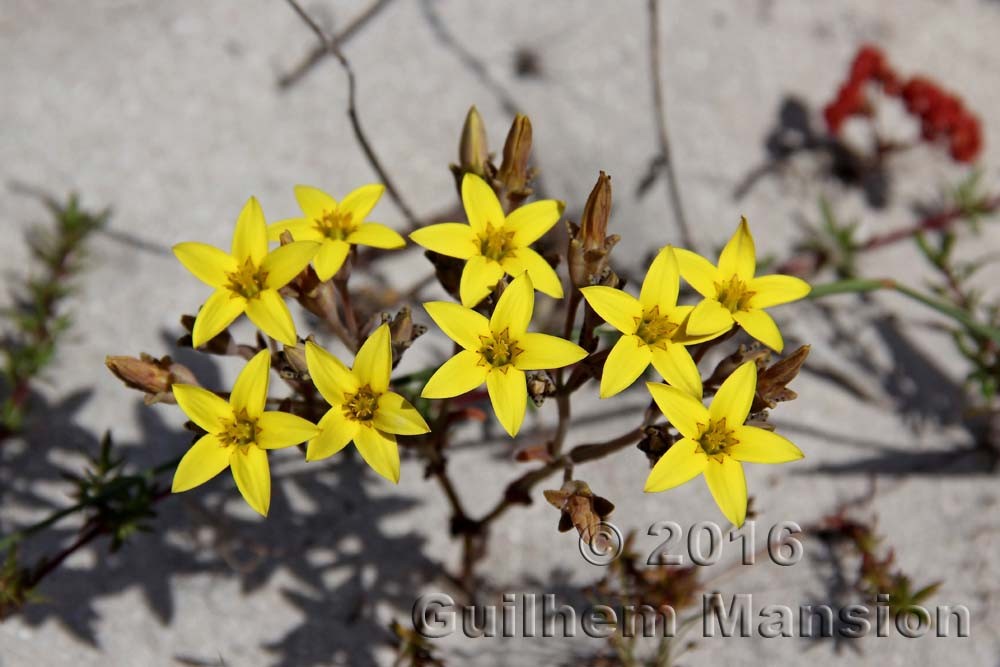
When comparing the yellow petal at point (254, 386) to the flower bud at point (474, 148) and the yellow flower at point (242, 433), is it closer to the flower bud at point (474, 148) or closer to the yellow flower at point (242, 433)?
the yellow flower at point (242, 433)

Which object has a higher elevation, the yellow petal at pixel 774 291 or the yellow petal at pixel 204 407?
the yellow petal at pixel 774 291

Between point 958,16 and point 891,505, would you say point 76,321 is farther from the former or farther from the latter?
point 958,16

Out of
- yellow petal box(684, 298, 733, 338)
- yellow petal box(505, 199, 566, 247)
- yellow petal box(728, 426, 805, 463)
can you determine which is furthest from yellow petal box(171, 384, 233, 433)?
yellow petal box(728, 426, 805, 463)

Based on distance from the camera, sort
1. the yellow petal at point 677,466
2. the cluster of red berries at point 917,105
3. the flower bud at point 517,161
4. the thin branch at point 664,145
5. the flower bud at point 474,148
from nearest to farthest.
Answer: the yellow petal at point 677,466 → the flower bud at point 517,161 → the flower bud at point 474,148 → the thin branch at point 664,145 → the cluster of red berries at point 917,105

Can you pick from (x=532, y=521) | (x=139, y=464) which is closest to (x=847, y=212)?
(x=532, y=521)

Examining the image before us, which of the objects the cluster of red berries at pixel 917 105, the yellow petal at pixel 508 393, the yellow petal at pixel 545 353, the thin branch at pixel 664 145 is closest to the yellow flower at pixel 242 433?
the yellow petal at pixel 508 393

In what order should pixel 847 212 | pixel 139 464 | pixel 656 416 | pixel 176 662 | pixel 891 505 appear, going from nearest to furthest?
pixel 656 416 → pixel 176 662 → pixel 139 464 → pixel 891 505 → pixel 847 212

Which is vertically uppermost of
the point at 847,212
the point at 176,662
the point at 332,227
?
the point at 847,212
